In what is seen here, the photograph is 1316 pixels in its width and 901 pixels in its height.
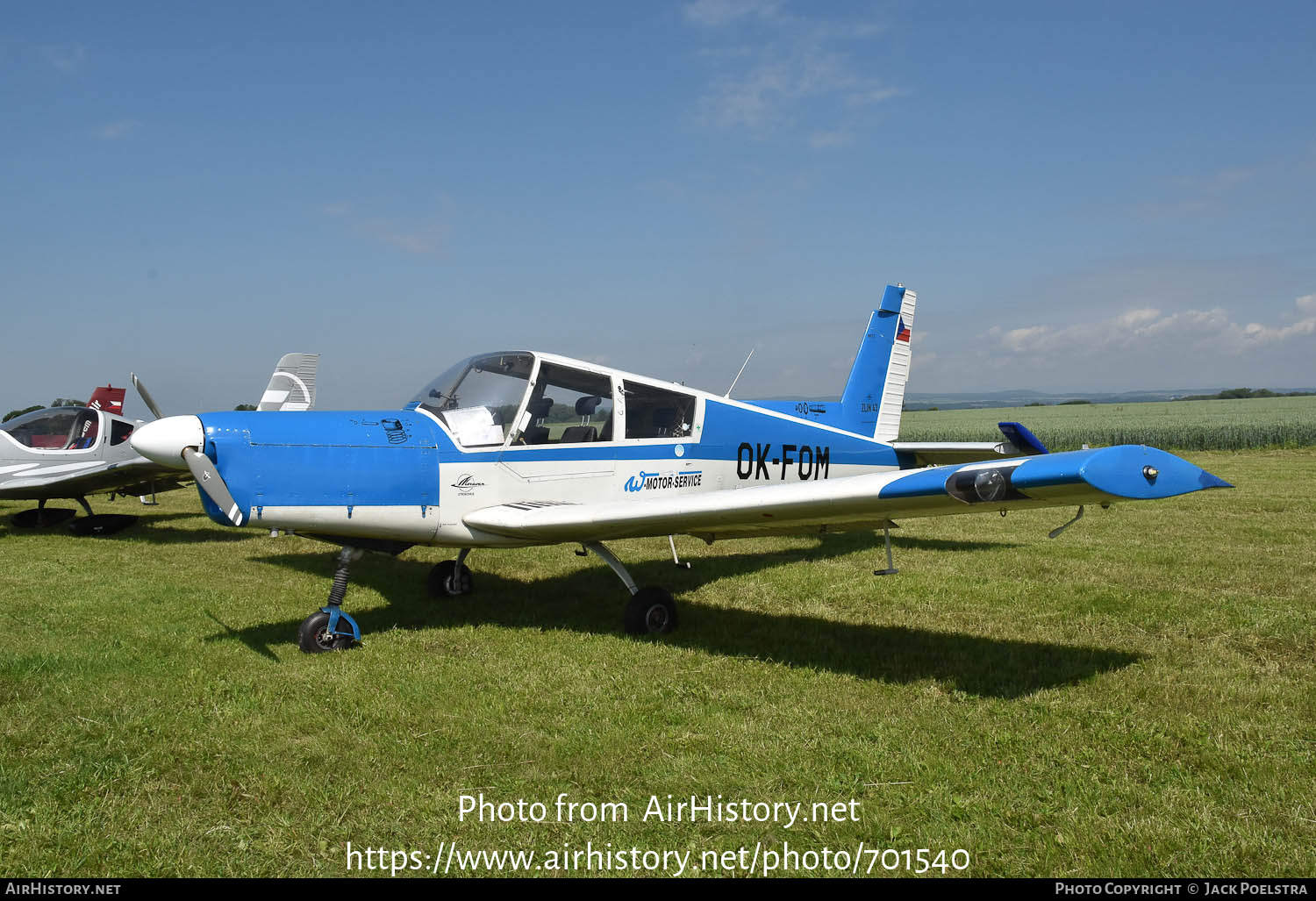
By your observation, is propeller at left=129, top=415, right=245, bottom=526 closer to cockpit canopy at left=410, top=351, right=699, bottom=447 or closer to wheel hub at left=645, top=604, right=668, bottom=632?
cockpit canopy at left=410, top=351, right=699, bottom=447

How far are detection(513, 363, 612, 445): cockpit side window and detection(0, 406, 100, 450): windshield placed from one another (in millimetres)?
10072

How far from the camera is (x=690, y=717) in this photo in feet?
13.8

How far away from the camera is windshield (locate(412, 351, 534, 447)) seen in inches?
231

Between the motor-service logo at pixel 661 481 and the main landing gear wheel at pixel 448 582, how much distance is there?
6.53ft

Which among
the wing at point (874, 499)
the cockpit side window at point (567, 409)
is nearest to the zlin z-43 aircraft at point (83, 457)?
the cockpit side window at point (567, 409)

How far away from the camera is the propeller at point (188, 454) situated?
484cm

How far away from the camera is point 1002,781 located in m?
3.41

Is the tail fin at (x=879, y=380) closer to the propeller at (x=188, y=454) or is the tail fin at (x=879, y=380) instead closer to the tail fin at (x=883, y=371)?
the tail fin at (x=883, y=371)

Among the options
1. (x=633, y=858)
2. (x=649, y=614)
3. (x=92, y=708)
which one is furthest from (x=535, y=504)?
(x=633, y=858)

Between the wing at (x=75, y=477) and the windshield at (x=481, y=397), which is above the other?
the windshield at (x=481, y=397)

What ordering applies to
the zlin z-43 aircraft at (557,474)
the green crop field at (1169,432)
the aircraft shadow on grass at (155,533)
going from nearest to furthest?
1. the zlin z-43 aircraft at (557,474)
2. the aircraft shadow on grass at (155,533)
3. the green crop field at (1169,432)

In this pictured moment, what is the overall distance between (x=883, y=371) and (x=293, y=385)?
9.20 metres

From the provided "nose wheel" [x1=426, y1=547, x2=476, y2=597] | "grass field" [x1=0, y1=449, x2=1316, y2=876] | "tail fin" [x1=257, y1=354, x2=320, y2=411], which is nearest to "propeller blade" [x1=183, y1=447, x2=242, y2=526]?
"grass field" [x1=0, y1=449, x2=1316, y2=876]
